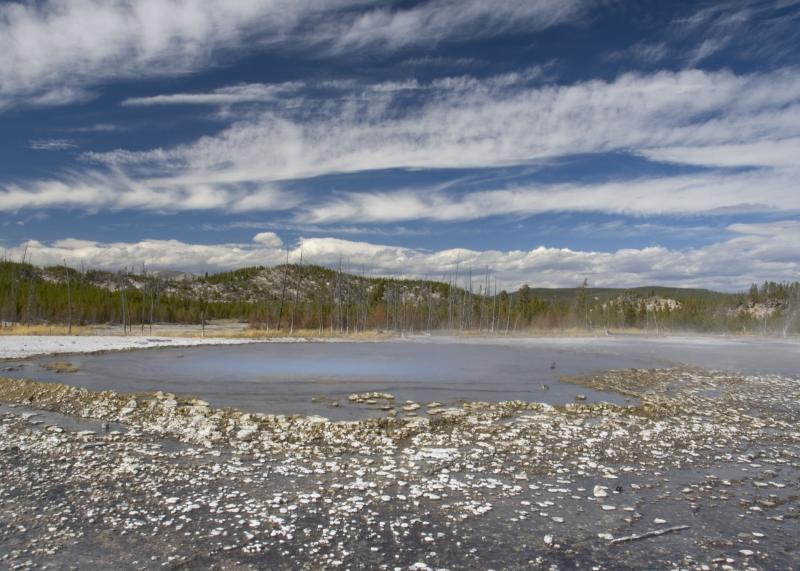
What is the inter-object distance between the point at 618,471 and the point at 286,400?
14.7 meters

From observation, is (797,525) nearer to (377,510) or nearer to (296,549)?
(377,510)

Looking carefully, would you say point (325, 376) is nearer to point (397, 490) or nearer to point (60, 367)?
point (60, 367)

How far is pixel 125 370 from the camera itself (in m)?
34.9

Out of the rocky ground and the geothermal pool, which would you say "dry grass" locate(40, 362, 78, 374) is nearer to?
the geothermal pool

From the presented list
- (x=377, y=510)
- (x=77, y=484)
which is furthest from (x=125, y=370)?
(x=377, y=510)

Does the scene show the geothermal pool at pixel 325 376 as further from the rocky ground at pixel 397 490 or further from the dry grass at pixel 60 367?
the rocky ground at pixel 397 490

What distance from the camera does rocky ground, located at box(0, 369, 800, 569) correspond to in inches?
341

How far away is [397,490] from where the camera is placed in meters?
11.7

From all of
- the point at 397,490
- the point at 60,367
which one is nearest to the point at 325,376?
the point at 60,367

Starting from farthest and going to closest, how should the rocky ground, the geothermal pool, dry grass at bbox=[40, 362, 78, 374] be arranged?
1. dry grass at bbox=[40, 362, 78, 374]
2. the geothermal pool
3. the rocky ground

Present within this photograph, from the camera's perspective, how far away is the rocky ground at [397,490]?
341 inches

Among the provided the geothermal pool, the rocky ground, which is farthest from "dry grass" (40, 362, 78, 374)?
the rocky ground

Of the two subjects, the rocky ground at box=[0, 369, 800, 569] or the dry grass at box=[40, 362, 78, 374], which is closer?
the rocky ground at box=[0, 369, 800, 569]

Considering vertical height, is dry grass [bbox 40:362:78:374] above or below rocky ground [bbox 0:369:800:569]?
below
